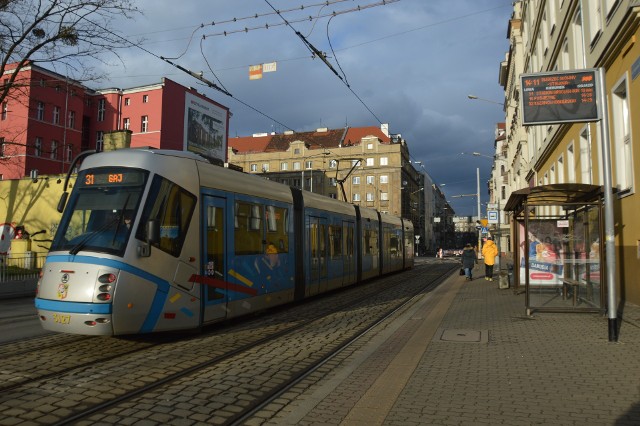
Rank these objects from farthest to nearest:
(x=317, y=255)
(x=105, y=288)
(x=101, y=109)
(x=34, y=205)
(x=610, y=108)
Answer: (x=101, y=109), (x=34, y=205), (x=317, y=255), (x=610, y=108), (x=105, y=288)

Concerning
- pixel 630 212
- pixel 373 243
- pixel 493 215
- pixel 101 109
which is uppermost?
pixel 101 109

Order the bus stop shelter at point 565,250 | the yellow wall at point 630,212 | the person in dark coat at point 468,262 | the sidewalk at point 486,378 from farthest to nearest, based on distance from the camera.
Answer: the person in dark coat at point 468,262 < the yellow wall at point 630,212 < the bus stop shelter at point 565,250 < the sidewalk at point 486,378

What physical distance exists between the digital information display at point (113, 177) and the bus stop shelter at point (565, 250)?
22.5 ft

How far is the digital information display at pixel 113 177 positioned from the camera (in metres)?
7.57

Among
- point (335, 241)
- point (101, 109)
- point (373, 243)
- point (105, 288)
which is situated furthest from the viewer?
point (101, 109)

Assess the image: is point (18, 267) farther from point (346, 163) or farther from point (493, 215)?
point (346, 163)

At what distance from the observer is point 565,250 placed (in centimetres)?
1166

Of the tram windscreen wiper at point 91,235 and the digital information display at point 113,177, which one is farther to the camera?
the digital information display at point 113,177

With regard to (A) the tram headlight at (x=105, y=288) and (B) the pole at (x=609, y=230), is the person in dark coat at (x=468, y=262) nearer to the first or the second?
(B) the pole at (x=609, y=230)

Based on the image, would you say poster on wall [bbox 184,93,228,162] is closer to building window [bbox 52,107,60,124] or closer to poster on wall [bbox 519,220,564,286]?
building window [bbox 52,107,60,124]

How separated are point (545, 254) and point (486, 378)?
6.83m

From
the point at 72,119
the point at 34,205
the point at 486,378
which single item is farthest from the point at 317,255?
the point at 72,119

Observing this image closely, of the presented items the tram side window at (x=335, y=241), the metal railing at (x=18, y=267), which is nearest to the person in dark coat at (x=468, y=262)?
the tram side window at (x=335, y=241)

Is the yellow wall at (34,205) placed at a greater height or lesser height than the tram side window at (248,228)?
greater
